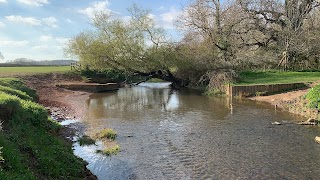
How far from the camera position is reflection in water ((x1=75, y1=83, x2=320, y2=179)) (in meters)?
9.24

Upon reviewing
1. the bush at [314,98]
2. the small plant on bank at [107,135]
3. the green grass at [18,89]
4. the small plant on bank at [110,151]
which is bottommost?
the small plant on bank at [110,151]

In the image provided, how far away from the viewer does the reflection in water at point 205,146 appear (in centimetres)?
924

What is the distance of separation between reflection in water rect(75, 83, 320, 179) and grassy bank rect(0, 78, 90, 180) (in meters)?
1.08

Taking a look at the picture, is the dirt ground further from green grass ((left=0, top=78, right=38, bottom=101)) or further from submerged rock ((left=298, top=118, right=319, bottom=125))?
submerged rock ((left=298, top=118, right=319, bottom=125))

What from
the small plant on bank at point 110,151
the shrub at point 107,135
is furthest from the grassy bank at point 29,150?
the shrub at point 107,135

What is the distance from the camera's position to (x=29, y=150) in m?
8.09

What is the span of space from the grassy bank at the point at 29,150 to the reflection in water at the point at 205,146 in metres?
1.08

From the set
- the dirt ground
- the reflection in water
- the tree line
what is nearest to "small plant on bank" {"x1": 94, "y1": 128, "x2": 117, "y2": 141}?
the reflection in water

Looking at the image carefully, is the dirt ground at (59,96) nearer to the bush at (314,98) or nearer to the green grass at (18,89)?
the green grass at (18,89)

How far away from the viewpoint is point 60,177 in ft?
24.7

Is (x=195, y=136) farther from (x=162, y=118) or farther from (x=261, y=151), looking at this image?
(x=162, y=118)

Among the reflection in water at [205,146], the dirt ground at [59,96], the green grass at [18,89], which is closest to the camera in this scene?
the reflection in water at [205,146]

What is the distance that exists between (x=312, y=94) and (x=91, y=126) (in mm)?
11456

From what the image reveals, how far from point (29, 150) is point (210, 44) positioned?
28168mm
